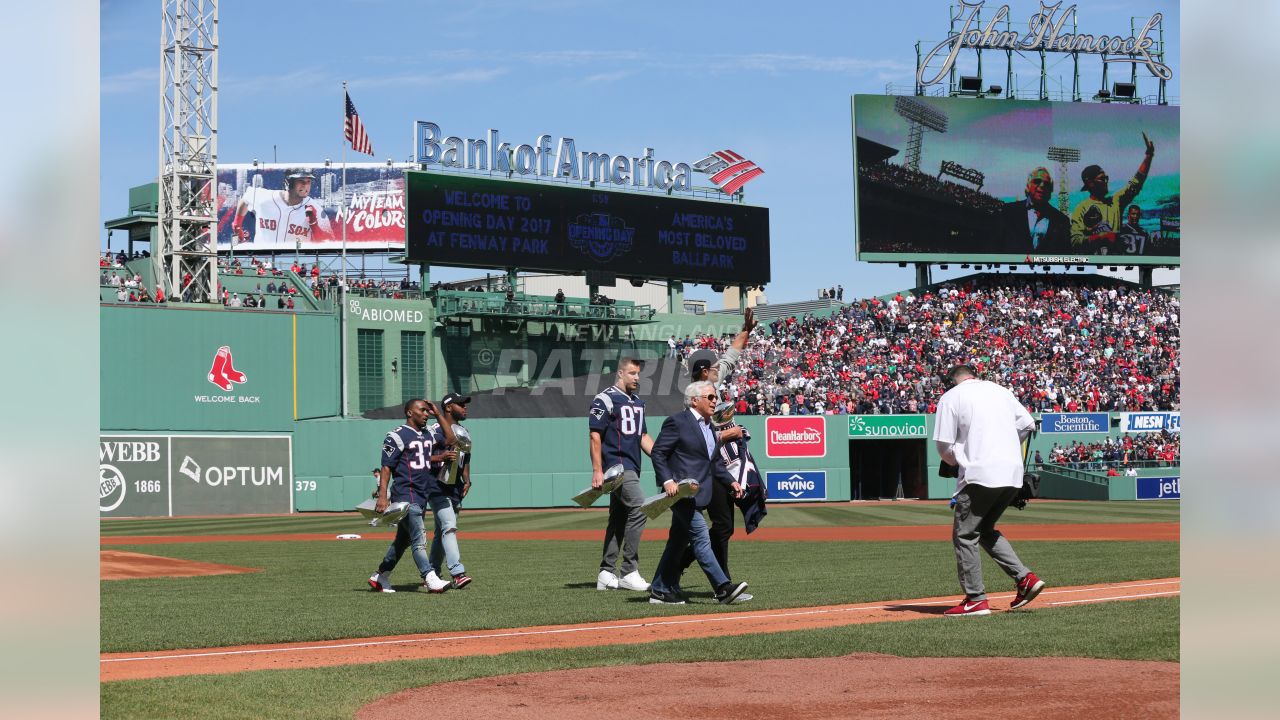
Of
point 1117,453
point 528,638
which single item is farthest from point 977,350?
point 528,638

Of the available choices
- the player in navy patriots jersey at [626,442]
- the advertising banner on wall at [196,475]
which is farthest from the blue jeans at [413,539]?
the advertising banner on wall at [196,475]

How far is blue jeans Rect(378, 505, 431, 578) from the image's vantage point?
42.1ft

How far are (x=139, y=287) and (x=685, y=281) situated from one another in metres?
19.0

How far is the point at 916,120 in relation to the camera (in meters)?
52.3

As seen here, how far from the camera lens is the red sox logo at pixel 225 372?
4231cm

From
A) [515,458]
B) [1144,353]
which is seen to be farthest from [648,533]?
[1144,353]

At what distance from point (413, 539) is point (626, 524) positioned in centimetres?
207

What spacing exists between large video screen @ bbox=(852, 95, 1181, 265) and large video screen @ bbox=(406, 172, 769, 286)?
4.97 m

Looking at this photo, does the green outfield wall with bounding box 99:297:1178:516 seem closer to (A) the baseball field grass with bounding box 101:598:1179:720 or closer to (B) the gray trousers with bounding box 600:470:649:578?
(B) the gray trousers with bounding box 600:470:649:578

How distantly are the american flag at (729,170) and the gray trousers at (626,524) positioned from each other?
1561 inches

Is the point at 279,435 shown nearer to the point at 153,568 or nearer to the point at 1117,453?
the point at 153,568

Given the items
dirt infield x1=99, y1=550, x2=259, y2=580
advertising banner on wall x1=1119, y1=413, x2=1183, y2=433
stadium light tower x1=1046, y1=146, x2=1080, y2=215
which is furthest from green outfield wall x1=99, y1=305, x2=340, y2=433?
stadium light tower x1=1046, y1=146, x2=1080, y2=215
